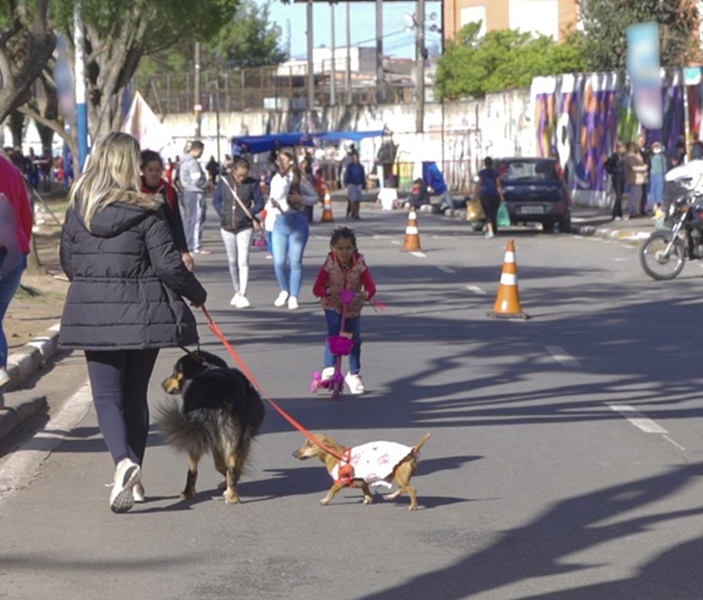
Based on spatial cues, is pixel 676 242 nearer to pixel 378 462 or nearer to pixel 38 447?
pixel 38 447

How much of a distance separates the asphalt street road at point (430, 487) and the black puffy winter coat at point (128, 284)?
0.92m

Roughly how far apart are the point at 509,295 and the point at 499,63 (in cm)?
5159

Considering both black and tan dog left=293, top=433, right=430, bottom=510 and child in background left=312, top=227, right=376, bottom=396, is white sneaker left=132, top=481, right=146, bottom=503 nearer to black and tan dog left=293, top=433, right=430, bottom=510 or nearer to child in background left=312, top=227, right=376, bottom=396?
black and tan dog left=293, top=433, right=430, bottom=510

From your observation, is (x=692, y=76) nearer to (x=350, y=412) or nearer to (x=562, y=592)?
(x=350, y=412)

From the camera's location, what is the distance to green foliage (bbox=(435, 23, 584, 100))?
6353 cm

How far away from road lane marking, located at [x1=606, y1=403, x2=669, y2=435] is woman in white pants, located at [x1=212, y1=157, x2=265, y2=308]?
7689 millimetres

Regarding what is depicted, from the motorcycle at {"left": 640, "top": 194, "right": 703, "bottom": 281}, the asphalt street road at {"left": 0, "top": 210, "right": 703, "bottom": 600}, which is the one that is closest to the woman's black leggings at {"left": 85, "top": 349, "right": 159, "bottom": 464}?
the asphalt street road at {"left": 0, "top": 210, "right": 703, "bottom": 600}

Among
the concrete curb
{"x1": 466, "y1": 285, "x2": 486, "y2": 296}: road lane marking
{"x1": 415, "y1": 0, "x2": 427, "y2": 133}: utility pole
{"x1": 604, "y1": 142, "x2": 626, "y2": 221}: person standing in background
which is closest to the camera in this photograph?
the concrete curb

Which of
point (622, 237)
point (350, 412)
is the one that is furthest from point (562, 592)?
point (622, 237)

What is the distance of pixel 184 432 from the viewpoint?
7.59 meters

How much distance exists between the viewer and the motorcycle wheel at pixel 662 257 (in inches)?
846

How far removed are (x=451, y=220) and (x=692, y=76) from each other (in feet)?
24.0

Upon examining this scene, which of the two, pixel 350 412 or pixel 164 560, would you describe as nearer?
pixel 164 560

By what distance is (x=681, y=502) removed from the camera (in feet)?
25.9
